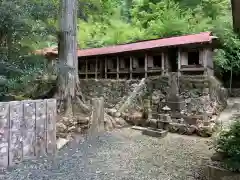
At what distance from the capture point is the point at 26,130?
5.50 m

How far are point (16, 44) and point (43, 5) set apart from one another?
5.79 ft

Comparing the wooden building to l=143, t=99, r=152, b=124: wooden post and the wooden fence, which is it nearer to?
l=143, t=99, r=152, b=124: wooden post

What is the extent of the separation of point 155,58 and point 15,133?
405 inches

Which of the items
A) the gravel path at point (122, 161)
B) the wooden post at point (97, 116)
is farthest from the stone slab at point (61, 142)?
the wooden post at point (97, 116)

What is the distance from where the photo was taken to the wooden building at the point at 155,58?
11523 mm

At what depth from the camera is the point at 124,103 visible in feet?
33.5

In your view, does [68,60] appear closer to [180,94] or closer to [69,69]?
[69,69]

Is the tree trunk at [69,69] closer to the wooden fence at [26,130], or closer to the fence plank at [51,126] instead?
the fence plank at [51,126]

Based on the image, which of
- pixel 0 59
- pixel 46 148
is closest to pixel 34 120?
pixel 46 148

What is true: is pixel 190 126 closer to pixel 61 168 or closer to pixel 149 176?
pixel 149 176

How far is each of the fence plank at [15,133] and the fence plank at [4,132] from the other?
83 millimetres

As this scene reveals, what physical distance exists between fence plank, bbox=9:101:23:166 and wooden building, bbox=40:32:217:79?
322 inches

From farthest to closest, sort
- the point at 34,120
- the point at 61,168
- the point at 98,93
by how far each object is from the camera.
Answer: the point at 98,93
the point at 34,120
the point at 61,168

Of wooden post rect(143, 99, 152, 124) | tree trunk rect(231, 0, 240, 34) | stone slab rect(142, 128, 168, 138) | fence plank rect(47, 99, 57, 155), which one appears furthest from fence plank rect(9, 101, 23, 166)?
wooden post rect(143, 99, 152, 124)
